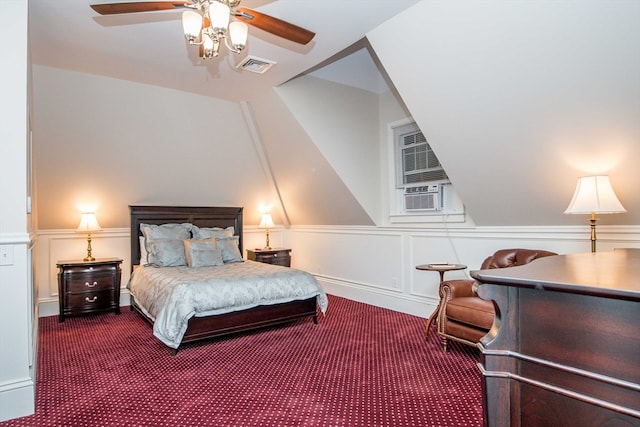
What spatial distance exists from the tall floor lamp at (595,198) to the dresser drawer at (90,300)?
188 inches

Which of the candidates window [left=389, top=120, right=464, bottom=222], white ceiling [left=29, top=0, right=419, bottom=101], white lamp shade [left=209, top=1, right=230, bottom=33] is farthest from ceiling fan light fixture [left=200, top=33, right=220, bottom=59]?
window [left=389, top=120, right=464, bottom=222]

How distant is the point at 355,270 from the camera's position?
5.47 meters

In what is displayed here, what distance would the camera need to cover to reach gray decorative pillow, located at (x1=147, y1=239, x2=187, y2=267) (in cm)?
469

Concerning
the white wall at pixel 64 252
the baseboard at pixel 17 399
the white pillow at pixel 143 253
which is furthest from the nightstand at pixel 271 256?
the baseboard at pixel 17 399

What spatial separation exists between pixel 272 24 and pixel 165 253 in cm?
329

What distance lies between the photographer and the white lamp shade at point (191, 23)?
2.09 metres

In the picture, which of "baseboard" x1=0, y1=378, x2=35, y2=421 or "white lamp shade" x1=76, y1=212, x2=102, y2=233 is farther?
"white lamp shade" x1=76, y1=212, x2=102, y2=233

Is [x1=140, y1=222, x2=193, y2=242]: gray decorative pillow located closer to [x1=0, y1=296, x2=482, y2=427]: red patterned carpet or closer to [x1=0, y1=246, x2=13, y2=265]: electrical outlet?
[x1=0, y1=296, x2=482, y2=427]: red patterned carpet

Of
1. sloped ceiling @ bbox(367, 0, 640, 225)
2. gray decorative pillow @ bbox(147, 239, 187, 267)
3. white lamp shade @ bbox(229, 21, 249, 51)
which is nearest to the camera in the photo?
white lamp shade @ bbox(229, 21, 249, 51)

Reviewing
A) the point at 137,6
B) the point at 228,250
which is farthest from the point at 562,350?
the point at 228,250

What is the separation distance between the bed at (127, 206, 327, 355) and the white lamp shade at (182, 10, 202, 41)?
7.07 feet

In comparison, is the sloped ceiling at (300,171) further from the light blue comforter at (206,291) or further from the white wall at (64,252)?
the white wall at (64,252)

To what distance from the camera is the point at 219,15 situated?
197 centimetres

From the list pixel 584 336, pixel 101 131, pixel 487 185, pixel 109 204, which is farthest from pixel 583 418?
pixel 109 204
